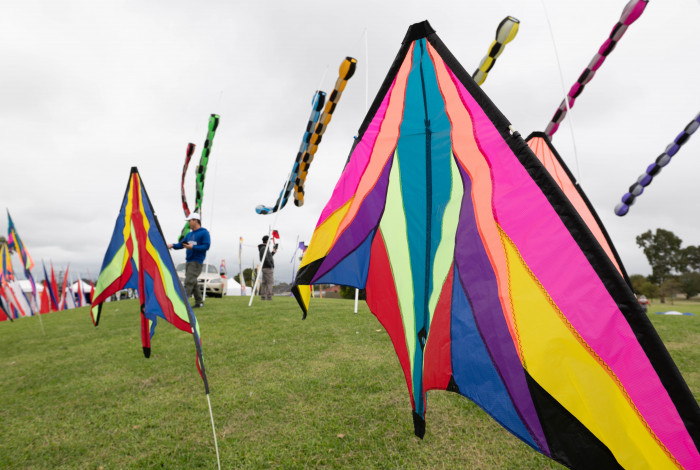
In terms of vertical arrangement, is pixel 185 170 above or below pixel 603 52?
above

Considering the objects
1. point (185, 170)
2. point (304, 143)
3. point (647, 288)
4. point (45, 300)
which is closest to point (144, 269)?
point (304, 143)

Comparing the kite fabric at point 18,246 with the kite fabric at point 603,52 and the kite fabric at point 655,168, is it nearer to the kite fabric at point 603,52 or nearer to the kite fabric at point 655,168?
the kite fabric at point 603,52

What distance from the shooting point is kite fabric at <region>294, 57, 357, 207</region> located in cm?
601

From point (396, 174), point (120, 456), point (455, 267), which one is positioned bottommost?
point (120, 456)

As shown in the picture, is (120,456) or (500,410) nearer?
(500,410)

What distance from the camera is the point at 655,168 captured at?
16.8 feet

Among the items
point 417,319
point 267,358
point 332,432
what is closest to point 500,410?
point 417,319

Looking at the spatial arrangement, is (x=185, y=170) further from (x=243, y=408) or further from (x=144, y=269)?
(x=243, y=408)

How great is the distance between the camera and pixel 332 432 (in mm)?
2633

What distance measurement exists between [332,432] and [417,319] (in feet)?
5.28

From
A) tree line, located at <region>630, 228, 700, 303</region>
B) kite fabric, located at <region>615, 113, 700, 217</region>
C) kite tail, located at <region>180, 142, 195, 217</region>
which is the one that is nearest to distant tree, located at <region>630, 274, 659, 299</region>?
tree line, located at <region>630, 228, 700, 303</region>

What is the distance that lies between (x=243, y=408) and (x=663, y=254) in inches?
2149

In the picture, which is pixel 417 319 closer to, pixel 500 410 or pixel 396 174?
pixel 500 410

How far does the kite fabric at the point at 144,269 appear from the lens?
257 centimetres
